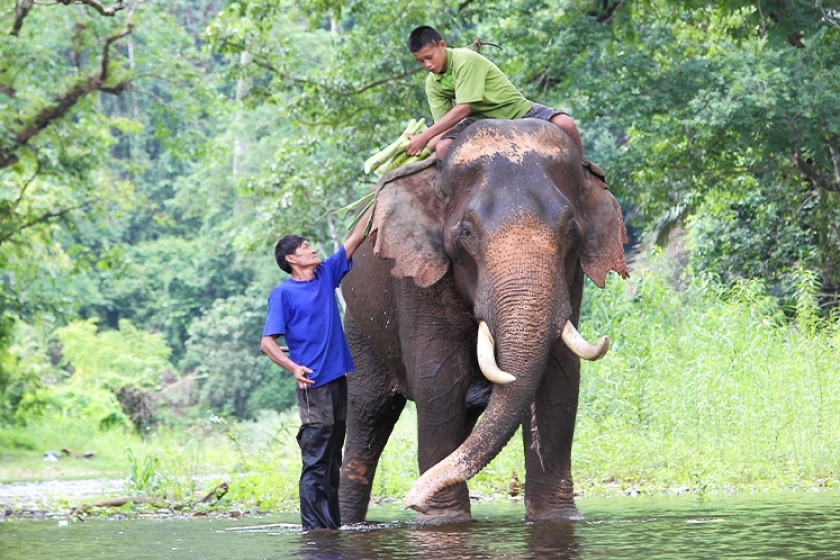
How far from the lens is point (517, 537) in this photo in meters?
6.63

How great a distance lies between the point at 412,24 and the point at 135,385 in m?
16.4

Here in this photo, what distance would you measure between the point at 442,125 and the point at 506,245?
1.23m

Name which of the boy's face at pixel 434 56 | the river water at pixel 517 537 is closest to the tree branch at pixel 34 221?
the river water at pixel 517 537

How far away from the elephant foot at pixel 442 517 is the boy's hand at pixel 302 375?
969 mm

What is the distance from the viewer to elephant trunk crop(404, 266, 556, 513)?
22.1 ft

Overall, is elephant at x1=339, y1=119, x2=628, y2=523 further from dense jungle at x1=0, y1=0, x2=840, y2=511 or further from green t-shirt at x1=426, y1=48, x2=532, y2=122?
dense jungle at x1=0, y1=0, x2=840, y2=511

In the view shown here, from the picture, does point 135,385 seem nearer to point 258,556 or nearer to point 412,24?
point 412,24

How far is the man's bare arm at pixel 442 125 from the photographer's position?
7.93 m

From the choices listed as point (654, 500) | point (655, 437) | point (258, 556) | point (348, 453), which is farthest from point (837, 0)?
point (258, 556)

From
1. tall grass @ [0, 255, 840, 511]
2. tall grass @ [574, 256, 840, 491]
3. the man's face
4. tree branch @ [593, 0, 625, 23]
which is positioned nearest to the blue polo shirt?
the man's face

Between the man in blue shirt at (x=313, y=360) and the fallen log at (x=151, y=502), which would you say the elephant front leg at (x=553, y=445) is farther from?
the fallen log at (x=151, y=502)

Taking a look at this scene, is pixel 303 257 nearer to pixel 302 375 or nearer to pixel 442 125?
pixel 302 375

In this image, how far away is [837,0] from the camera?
12516 mm

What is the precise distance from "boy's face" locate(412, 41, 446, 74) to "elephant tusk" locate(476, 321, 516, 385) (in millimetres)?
1727
